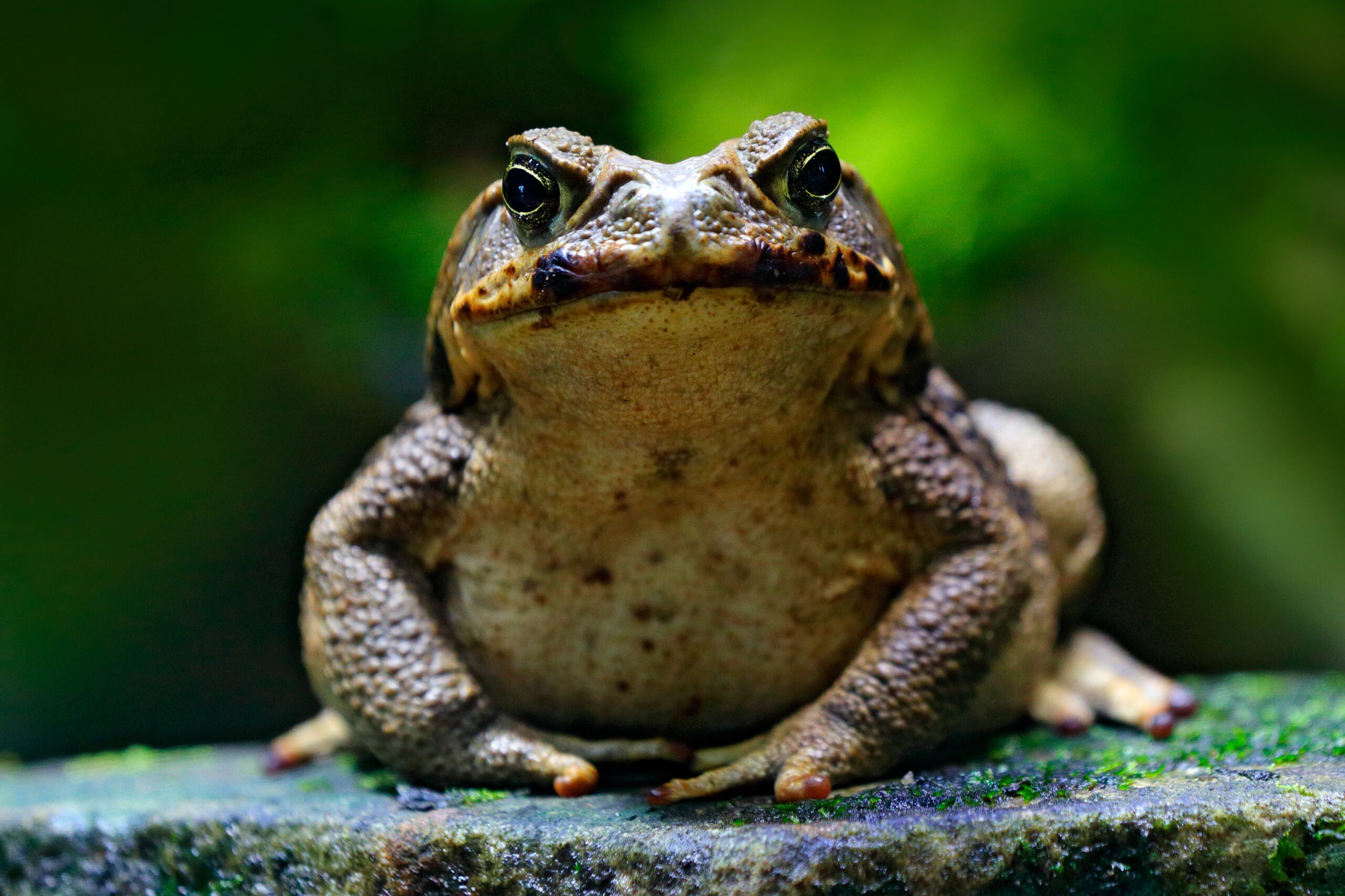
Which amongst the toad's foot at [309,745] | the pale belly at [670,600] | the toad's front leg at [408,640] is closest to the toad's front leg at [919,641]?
the pale belly at [670,600]

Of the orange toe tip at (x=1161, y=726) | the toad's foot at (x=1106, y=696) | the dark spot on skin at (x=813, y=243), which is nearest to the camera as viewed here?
the dark spot on skin at (x=813, y=243)

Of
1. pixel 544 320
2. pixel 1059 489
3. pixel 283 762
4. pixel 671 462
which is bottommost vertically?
pixel 283 762

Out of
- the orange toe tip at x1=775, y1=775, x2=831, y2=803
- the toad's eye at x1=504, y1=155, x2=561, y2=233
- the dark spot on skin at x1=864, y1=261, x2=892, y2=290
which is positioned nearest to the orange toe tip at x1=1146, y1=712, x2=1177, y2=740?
the orange toe tip at x1=775, y1=775, x2=831, y2=803

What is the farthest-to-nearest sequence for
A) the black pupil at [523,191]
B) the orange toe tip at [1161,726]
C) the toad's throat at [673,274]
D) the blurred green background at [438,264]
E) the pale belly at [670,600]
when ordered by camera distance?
the blurred green background at [438,264], the orange toe tip at [1161,726], the pale belly at [670,600], the black pupil at [523,191], the toad's throat at [673,274]

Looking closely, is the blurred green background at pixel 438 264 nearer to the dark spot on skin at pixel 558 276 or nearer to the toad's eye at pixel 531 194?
the toad's eye at pixel 531 194

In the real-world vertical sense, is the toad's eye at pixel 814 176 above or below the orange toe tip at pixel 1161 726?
above

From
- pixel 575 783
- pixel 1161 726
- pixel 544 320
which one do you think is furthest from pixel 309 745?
pixel 1161 726

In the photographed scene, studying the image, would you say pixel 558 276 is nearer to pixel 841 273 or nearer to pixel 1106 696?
Result: pixel 841 273

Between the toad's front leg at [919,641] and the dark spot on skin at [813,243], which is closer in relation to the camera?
the dark spot on skin at [813,243]
